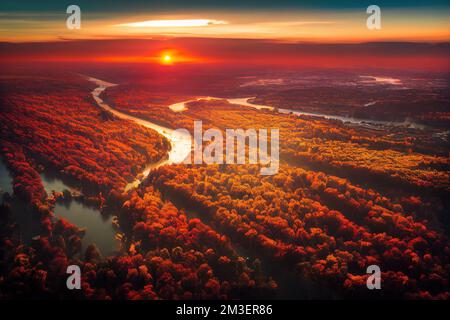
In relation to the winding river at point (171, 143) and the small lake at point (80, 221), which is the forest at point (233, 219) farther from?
the winding river at point (171, 143)

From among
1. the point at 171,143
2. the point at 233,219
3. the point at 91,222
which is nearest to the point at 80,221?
the point at 91,222

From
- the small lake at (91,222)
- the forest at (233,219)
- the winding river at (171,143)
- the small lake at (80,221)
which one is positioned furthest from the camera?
the winding river at (171,143)

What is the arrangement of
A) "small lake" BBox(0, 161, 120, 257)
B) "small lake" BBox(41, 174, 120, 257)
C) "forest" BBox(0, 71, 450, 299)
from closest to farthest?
"forest" BBox(0, 71, 450, 299)
"small lake" BBox(41, 174, 120, 257)
"small lake" BBox(0, 161, 120, 257)

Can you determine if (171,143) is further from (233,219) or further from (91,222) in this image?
(233,219)

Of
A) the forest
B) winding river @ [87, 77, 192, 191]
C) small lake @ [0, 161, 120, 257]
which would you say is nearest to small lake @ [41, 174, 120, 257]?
small lake @ [0, 161, 120, 257]

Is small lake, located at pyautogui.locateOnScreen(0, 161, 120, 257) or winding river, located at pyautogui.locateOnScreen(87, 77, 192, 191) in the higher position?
winding river, located at pyautogui.locateOnScreen(87, 77, 192, 191)

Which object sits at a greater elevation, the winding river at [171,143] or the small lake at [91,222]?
the winding river at [171,143]

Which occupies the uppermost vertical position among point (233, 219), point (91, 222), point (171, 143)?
point (171, 143)

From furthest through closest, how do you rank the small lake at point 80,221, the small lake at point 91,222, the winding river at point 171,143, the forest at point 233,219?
the winding river at point 171,143 < the small lake at point 80,221 < the small lake at point 91,222 < the forest at point 233,219

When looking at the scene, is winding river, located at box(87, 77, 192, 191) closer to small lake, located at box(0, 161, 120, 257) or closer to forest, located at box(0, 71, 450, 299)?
forest, located at box(0, 71, 450, 299)

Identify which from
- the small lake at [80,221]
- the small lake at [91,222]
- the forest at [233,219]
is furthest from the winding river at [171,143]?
the small lake at [80,221]

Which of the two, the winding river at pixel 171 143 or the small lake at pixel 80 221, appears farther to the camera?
the winding river at pixel 171 143
